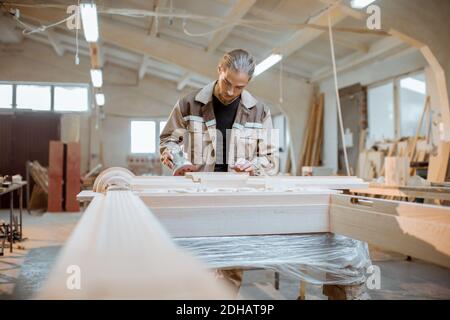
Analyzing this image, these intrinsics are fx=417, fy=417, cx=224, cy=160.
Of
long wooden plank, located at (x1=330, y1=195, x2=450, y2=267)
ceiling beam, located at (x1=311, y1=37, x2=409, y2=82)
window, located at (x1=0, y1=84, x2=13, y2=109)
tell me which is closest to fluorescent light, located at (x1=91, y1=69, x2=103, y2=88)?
window, located at (x1=0, y1=84, x2=13, y2=109)

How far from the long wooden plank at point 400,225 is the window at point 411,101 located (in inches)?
245

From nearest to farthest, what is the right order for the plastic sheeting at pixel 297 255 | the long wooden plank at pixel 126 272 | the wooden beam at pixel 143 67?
the long wooden plank at pixel 126 272
the plastic sheeting at pixel 297 255
the wooden beam at pixel 143 67

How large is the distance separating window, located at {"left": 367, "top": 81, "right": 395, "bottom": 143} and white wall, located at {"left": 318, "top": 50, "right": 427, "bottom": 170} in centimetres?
24

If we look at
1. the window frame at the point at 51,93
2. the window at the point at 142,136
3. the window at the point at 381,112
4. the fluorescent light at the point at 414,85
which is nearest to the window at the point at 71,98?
the window frame at the point at 51,93

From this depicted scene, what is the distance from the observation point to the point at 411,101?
7312mm

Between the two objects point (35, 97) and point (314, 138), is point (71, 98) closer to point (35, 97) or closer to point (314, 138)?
point (35, 97)

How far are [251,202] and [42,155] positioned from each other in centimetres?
1189

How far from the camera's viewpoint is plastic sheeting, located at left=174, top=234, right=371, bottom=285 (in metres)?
1.73

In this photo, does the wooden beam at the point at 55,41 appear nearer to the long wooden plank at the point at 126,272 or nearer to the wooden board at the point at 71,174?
the wooden board at the point at 71,174

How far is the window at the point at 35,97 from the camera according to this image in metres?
12.1

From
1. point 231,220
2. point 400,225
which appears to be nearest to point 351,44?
point 231,220

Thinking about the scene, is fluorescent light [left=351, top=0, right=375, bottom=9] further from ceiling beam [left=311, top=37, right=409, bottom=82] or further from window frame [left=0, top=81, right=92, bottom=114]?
window frame [left=0, top=81, right=92, bottom=114]

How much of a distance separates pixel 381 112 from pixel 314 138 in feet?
6.43

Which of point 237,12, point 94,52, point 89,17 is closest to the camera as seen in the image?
point 89,17
